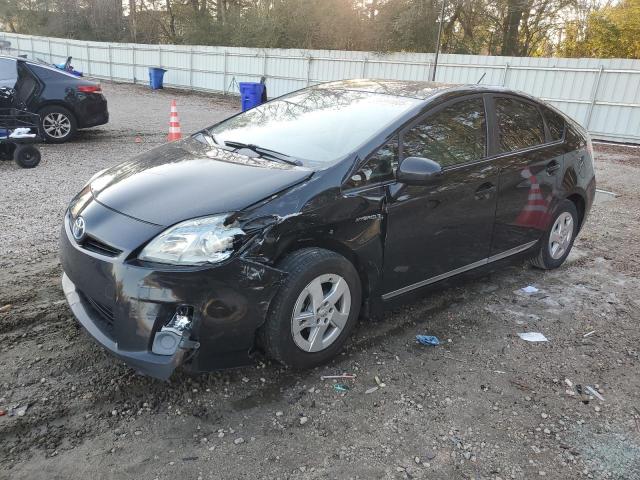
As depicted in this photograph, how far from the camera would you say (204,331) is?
265 cm

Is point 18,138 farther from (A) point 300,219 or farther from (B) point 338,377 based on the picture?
(B) point 338,377

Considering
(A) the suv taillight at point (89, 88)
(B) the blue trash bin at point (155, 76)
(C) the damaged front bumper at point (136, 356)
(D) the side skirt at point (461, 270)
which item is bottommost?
(B) the blue trash bin at point (155, 76)

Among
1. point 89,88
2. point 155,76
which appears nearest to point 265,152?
point 89,88

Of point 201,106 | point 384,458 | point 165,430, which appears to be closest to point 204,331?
point 165,430

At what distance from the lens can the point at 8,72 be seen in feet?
29.0

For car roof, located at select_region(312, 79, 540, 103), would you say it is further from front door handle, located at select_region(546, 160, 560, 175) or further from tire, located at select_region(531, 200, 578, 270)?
tire, located at select_region(531, 200, 578, 270)

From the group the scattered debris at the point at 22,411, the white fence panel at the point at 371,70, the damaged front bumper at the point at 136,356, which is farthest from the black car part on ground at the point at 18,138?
the white fence panel at the point at 371,70

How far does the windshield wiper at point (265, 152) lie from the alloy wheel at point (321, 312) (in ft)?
2.53

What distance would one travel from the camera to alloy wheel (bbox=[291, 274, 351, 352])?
116 inches

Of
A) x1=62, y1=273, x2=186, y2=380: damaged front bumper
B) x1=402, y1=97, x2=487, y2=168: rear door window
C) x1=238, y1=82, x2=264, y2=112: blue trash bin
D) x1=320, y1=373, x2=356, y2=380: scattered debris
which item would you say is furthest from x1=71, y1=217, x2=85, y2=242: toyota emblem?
x1=238, y1=82, x2=264, y2=112: blue trash bin

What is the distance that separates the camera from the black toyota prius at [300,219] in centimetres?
265

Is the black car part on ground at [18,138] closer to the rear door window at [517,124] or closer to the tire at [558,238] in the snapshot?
the rear door window at [517,124]

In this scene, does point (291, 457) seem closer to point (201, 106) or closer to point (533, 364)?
point (533, 364)

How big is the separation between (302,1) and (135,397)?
2453 centimetres
